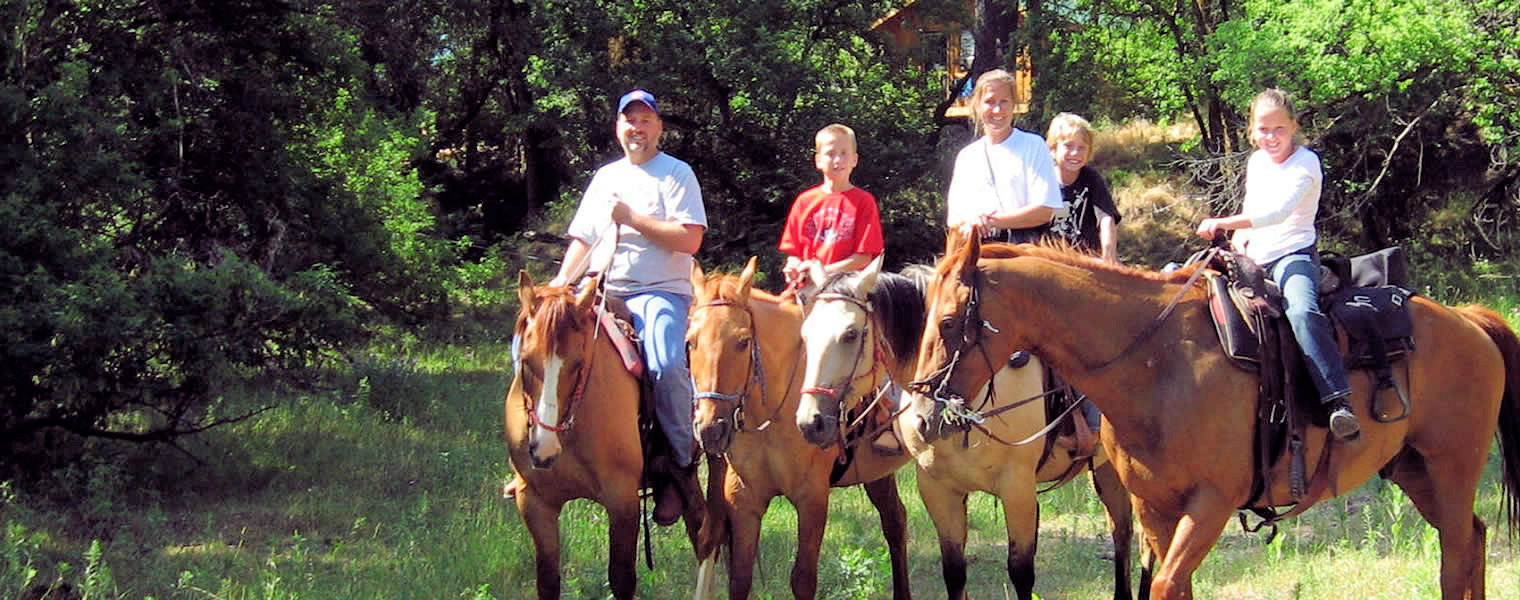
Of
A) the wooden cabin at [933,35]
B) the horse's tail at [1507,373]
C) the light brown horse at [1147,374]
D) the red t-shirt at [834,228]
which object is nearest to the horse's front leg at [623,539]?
the red t-shirt at [834,228]

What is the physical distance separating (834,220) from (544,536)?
2.07 metres

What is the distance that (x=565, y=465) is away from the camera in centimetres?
597

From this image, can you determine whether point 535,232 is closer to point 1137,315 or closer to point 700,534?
point 700,534

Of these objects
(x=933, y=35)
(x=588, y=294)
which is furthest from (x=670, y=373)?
(x=933, y=35)

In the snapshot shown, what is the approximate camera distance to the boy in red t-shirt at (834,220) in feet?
20.9

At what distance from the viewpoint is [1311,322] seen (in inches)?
200

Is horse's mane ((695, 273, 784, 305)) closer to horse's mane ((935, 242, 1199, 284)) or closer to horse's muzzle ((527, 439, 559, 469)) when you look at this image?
horse's muzzle ((527, 439, 559, 469))

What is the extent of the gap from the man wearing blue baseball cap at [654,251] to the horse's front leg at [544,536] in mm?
616

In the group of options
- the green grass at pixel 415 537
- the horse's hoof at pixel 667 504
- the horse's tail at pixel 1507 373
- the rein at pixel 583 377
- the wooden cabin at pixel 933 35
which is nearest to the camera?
the rein at pixel 583 377

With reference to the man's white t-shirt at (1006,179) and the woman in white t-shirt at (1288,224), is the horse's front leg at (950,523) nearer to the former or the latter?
the man's white t-shirt at (1006,179)

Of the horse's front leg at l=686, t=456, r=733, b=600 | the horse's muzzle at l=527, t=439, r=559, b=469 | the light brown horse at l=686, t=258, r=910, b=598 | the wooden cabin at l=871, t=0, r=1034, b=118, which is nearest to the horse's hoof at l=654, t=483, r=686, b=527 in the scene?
the horse's front leg at l=686, t=456, r=733, b=600

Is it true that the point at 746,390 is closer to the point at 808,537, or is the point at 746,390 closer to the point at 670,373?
the point at 670,373

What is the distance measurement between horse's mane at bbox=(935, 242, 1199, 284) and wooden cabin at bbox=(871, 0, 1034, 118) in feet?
56.4

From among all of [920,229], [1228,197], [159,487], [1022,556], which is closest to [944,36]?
[920,229]
